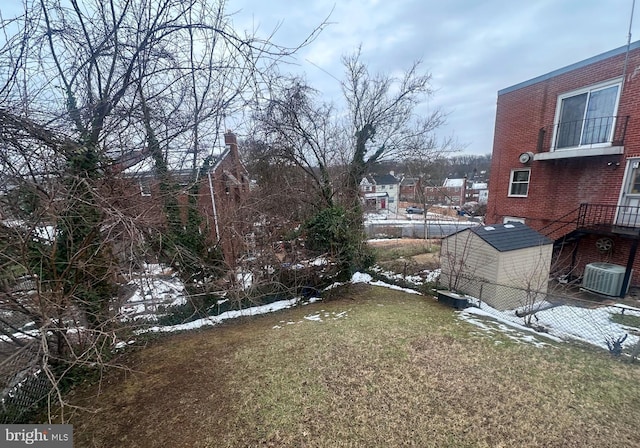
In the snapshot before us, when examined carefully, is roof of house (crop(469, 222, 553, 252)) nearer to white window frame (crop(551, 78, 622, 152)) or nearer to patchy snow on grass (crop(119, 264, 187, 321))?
white window frame (crop(551, 78, 622, 152))

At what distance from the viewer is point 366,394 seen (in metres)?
2.96

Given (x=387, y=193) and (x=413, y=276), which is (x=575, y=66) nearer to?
(x=413, y=276)

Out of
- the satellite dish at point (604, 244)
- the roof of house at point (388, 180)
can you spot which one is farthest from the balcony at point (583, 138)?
the roof of house at point (388, 180)

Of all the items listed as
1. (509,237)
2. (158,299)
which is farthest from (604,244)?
(158,299)

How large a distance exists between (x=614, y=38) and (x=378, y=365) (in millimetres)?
10918

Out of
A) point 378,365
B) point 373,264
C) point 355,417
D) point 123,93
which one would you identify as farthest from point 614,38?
point 123,93

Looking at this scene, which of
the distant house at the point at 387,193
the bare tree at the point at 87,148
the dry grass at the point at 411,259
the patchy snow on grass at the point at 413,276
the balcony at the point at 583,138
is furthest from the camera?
the distant house at the point at 387,193

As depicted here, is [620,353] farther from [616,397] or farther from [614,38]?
[614,38]

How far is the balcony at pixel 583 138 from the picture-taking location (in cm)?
723

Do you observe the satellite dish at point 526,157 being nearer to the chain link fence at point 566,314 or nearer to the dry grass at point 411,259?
the chain link fence at point 566,314

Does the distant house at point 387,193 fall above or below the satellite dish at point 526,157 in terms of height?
below

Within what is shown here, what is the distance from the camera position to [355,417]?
2.64 meters

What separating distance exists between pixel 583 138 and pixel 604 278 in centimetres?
439

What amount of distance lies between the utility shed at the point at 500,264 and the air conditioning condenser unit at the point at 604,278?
193 cm
